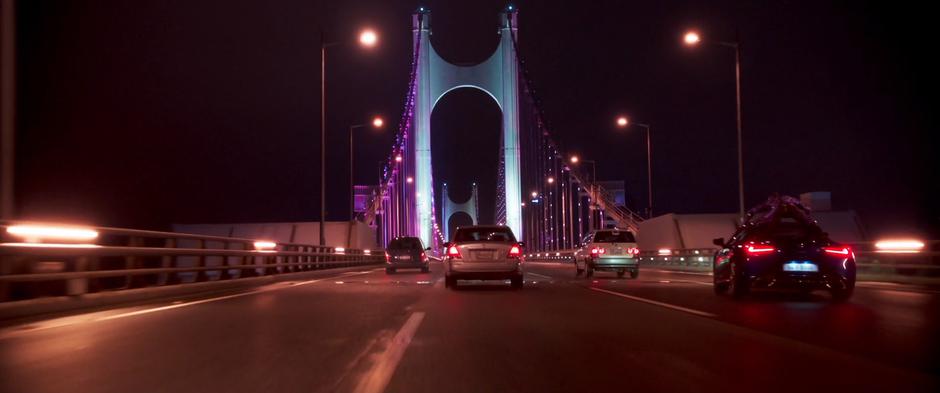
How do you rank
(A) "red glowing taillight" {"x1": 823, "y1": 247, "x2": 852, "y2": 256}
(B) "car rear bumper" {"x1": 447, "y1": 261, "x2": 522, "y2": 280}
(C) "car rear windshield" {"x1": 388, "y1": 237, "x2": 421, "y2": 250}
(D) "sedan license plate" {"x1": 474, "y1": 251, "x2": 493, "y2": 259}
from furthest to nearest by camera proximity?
1. (C) "car rear windshield" {"x1": 388, "y1": 237, "x2": 421, "y2": 250}
2. (D) "sedan license plate" {"x1": 474, "y1": 251, "x2": 493, "y2": 259}
3. (B) "car rear bumper" {"x1": 447, "y1": 261, "x2": 522, "y2": 280}
4. (A) "red glowing taillight" {"x1": 823, "y1": 247, "x2": 852, "y2": 256}

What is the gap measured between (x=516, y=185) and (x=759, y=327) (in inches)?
2605

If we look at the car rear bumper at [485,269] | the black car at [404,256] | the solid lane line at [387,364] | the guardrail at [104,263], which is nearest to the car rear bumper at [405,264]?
the black car at [404,256]

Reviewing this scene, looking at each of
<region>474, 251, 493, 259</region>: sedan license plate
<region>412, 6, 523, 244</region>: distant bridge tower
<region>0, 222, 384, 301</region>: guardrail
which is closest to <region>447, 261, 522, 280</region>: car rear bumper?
<region>474, 251, 493, 259</region>: sedan license plate

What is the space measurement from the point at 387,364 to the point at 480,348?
4.14 ft

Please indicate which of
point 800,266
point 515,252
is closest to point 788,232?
point 800,266

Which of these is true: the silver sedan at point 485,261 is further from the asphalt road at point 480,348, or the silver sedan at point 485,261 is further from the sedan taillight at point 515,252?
the asphalt road at point 480,348

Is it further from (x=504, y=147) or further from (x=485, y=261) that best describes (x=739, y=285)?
(x=504, y=147)

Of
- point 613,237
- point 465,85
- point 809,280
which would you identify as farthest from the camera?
point 465,85

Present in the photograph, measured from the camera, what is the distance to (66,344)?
24.5ft

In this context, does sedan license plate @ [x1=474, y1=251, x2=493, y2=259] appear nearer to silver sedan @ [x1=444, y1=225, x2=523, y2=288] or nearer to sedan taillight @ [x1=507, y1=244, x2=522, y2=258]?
silver sedan @ [x1=444, y1=225, x2=523, y2=288]

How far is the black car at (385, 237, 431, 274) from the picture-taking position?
3200 centimetres

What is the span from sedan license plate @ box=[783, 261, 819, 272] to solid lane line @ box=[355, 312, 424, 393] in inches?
264

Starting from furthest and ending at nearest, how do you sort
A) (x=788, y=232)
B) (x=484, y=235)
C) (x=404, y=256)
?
(x=404, y=256) < (x=484, y=235) < (x=788, y=232)

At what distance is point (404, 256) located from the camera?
32.2m
